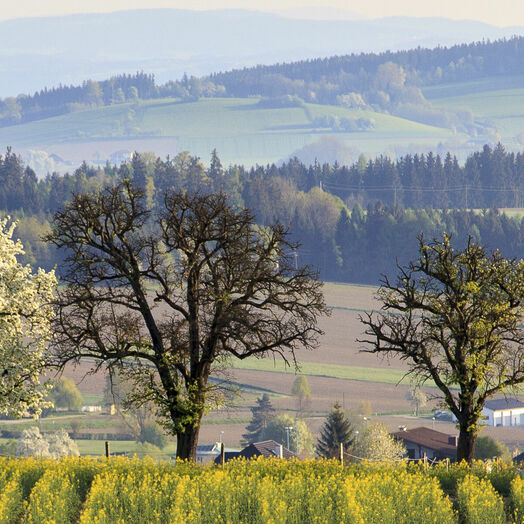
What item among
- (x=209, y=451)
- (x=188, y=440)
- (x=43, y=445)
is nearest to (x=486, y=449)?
(x=209, y=451)

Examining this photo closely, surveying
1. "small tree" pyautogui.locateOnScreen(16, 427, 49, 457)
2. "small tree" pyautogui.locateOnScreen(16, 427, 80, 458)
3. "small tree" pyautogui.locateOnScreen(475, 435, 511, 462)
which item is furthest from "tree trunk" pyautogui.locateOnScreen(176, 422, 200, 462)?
"small tree" pyautogui.locateOnScreen(16, 427, 49, 457)

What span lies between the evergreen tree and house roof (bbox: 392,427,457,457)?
98.7ft

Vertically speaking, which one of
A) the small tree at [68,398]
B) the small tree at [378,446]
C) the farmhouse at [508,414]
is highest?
the small tree at [378,446]

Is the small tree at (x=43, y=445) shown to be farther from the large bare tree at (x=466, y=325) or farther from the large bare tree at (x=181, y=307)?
the large bare tree at (x=466, y=325)

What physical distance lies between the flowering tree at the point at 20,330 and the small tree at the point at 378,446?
267 ft

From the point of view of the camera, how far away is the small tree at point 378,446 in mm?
121062

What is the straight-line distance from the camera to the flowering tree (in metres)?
39.1

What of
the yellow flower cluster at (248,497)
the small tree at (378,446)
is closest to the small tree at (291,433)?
the small tree at (378,446)

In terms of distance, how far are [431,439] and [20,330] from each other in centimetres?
9790

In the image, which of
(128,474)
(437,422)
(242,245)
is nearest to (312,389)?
(437,422)

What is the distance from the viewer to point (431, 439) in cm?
13162

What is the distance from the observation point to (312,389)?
7554 inches

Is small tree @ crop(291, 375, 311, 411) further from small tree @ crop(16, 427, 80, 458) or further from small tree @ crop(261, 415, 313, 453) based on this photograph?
small tree @ crop(16, 427, 80, 458)

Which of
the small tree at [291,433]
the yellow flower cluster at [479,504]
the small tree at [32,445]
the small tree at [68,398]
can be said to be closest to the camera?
the yellow flower cluster at [479,504]
